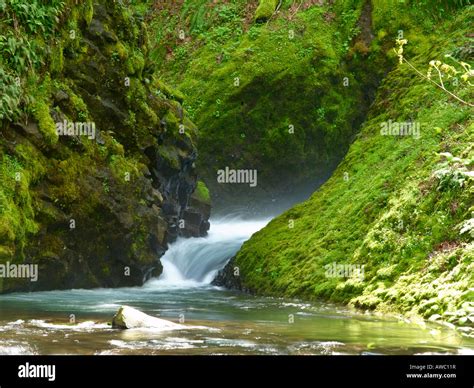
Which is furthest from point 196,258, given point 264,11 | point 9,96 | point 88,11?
point 264,11

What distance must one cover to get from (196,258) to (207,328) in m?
14.4

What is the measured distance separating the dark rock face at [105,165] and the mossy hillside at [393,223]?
A: 370 centimetres

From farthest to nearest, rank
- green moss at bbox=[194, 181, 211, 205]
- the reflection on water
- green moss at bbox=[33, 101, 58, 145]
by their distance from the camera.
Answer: green moss at bbox=[194, 181, 211, 205] → green moss at bbox=[33, 101, 58, 145] → the reflection on water

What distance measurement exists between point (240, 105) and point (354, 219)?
41.3 ft

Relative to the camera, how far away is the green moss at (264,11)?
33750 millimetres

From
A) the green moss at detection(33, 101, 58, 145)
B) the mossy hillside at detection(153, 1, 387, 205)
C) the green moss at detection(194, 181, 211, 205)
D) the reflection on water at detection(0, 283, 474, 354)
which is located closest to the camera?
the reflection on water at detection(0, 283, 474, 354)

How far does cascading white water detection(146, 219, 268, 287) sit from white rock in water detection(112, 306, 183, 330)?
11.9 m

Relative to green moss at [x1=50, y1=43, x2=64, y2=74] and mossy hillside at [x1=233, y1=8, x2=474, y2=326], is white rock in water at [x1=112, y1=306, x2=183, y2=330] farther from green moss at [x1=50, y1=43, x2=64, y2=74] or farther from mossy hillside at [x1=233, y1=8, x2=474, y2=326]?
green moss at [x1=50, y1=43, x2=64, y2=74]

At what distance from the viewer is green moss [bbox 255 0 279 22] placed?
33.8 metres

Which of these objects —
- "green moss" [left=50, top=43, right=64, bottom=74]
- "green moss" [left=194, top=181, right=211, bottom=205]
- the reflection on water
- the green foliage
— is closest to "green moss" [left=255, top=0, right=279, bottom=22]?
"green moss" [left=194, top=181, right=211, bottom=205]

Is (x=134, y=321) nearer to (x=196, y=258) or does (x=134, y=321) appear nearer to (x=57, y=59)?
(x=57, y=59)

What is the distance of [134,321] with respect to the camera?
10.2 meters

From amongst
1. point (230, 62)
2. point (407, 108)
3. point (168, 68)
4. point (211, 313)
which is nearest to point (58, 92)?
point (211, 313)

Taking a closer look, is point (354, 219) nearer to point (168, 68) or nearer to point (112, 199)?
point (112, 199)
